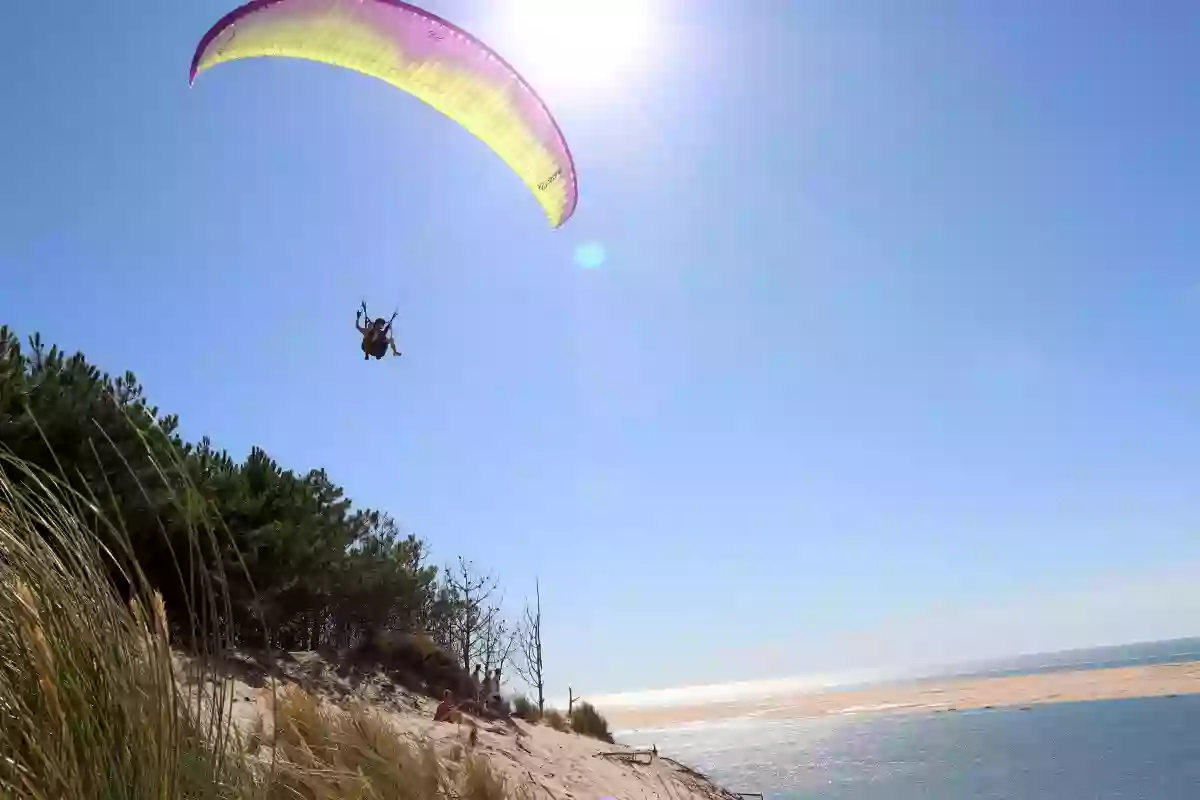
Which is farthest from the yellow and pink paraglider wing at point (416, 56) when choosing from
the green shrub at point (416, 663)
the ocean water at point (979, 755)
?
the ocean water at point (979, 755)

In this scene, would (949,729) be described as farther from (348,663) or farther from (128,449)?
(128,449)

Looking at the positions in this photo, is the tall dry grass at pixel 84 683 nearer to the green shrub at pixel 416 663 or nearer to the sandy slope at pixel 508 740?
the sandy slope at pixel 508 740

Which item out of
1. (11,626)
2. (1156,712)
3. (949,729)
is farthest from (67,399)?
(1156,712)

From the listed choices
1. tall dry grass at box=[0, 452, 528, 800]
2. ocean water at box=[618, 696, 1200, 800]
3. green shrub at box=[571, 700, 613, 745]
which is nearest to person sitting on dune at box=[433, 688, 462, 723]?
green shrub at box=[571, 700, 613, 745]

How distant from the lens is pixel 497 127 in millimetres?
6938

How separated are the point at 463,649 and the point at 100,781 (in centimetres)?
2640

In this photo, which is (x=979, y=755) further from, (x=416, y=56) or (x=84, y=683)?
(x=84, y=683)

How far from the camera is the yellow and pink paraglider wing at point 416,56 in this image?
223 inches

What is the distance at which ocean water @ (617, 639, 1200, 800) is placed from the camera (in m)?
26.1

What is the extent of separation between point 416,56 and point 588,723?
16138mm

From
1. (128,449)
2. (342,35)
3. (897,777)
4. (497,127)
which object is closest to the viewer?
(342,35)

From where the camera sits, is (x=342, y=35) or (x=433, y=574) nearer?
(x=342, y=35)

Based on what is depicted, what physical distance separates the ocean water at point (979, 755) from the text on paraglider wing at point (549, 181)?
2304 centimetres

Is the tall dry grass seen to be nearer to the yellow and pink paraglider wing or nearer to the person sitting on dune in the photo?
the yellow and pink paraglider wing
